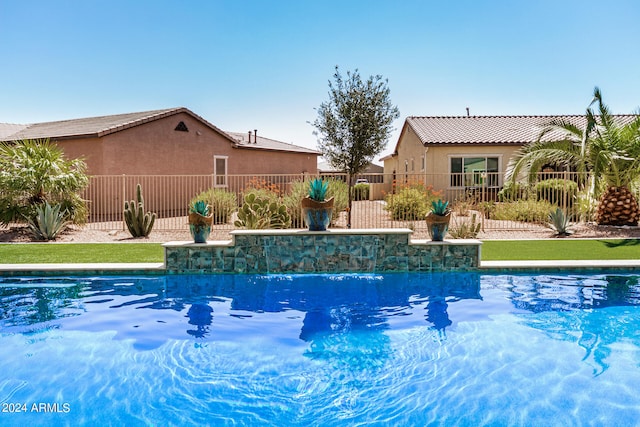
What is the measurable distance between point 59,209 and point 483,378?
13619 mm

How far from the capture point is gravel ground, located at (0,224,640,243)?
13.9 metres

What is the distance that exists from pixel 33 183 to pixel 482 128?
2162cm

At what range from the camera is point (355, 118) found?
1733 cm

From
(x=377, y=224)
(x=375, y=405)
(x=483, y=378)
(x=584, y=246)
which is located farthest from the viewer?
(x=377, y=224)

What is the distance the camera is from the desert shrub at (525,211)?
16.3m

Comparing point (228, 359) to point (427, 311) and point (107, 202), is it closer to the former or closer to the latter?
point (427, 311)

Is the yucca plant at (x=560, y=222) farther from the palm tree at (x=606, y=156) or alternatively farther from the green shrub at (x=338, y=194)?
the green shrub at (x=338, y=194)

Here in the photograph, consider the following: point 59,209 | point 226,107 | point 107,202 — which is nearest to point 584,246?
point 59,209

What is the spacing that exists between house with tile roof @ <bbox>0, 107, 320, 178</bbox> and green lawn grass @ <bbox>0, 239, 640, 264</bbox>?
310 inches

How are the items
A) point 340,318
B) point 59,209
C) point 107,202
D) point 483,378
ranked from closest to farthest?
point 483,378 → point 340,318 → point 59,209 → point 107,202

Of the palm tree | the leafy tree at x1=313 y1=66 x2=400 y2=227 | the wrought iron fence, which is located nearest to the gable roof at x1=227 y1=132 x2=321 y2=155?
the wrought iron fence

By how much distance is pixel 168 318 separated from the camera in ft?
23.4

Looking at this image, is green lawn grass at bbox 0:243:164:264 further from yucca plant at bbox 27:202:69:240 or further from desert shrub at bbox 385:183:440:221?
desert shrub at bbox 385:183:440:221

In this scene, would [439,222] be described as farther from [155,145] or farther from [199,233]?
[155,145]
